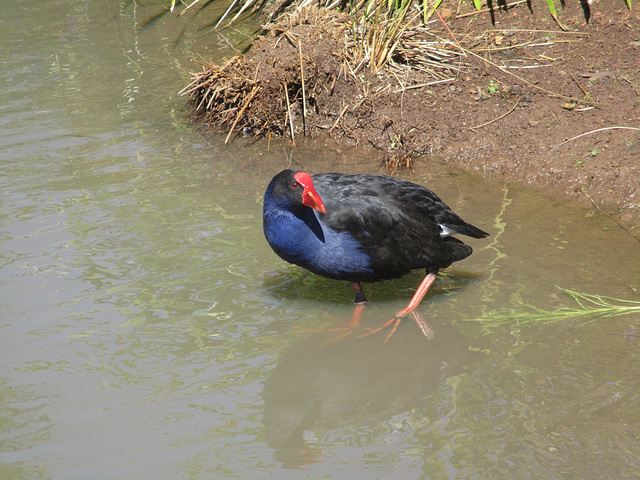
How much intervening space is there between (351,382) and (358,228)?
34.6 inches

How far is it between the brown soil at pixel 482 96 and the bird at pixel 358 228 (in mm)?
1713

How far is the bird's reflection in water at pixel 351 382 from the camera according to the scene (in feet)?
10.0

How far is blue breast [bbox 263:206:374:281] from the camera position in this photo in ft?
11.6

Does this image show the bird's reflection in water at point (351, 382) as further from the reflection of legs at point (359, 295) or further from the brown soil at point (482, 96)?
the brown soil at point (482, 96)

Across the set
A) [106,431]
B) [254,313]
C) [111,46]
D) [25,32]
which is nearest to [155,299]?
[254,313]

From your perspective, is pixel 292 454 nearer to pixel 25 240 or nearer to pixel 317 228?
pixel 317 228

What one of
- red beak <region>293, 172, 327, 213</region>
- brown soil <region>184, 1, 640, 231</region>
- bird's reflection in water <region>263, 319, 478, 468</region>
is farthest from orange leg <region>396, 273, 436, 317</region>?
brown soil <region>184, 1, 640, 231</region>

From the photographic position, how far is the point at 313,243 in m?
3.54

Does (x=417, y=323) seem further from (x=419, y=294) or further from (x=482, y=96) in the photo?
(x=482, y=96)

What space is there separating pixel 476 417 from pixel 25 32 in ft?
27.4

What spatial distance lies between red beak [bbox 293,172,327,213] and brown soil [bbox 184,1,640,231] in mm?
2347

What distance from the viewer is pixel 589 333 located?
11.7 ft

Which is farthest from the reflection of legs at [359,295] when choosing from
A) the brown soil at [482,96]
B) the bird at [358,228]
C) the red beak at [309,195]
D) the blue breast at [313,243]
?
the brown soil at [482,96]

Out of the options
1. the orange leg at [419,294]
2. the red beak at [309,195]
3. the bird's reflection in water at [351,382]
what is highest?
the red beak at [309,195]
